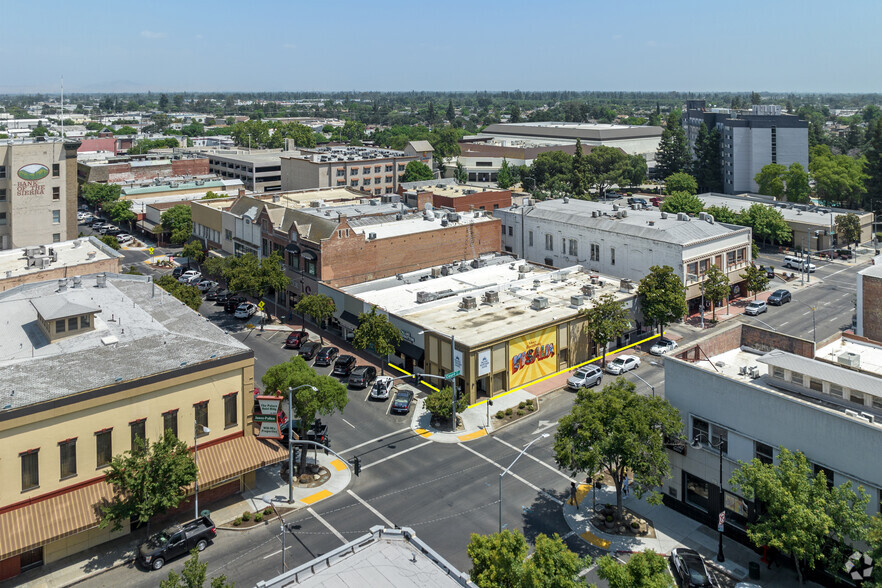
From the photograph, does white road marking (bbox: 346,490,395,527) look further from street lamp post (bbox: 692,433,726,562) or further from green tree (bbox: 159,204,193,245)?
green tree (bbox: 159,204,193,245)

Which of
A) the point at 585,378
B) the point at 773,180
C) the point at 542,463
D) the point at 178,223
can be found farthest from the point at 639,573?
the point at 773,180

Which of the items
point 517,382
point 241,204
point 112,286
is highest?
point 241,204

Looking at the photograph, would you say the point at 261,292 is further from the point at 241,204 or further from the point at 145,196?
the point at 145,196

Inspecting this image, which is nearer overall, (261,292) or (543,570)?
(543,570)

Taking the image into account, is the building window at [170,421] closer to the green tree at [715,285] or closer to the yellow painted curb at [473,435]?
the yellow painted curb at [473,435]

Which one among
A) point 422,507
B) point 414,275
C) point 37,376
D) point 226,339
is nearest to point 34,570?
point 37,376

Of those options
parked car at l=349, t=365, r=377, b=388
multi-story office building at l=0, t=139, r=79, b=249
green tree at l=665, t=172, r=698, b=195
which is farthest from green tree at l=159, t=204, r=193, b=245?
green tree at l=665, t=172, r=698, b=195

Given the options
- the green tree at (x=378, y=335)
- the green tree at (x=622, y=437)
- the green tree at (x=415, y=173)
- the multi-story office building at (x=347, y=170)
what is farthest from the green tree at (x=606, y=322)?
the green tree at (x=415, y=173)
